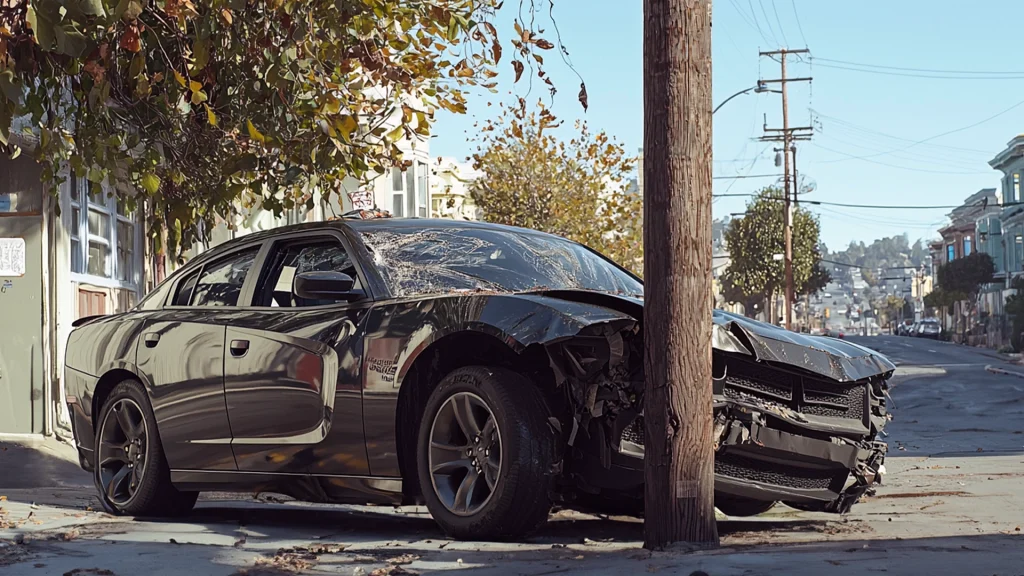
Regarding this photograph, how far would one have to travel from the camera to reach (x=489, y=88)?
35.5 ft

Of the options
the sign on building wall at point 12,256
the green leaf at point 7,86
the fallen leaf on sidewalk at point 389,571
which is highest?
the green leaf at point 7,86

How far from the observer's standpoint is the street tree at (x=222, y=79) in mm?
7590

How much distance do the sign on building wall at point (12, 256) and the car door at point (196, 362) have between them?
22.7 feet

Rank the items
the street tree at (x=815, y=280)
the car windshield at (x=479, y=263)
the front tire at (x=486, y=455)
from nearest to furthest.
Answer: the front tire at (x=486, y=455) < the car windshield at (x=479, y=263) < the street tree at (x=815, y=280)

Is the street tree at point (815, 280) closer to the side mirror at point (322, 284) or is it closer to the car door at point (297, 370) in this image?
the car door at point (297, 370)

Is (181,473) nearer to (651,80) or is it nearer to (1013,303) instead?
(651,80)

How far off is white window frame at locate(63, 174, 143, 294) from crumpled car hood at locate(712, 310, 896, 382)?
9.72 meters

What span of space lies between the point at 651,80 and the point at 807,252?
8132cm

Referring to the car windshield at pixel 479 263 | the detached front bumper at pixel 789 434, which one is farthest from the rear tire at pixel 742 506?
the car windshield at pixel 479 263

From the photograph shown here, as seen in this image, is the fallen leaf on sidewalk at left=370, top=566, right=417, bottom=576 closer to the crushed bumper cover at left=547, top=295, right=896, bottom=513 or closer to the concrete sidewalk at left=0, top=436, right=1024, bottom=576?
the concrete sidewalk at left=0, top=436, right=1024, bottom=576

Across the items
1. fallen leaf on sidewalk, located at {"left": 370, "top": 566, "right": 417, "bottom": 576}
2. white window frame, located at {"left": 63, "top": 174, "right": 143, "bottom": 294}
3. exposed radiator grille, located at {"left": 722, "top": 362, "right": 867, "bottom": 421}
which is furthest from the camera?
white window frame, located at {"left": 63, "top": 174, "right": 143, "bottom": 294}

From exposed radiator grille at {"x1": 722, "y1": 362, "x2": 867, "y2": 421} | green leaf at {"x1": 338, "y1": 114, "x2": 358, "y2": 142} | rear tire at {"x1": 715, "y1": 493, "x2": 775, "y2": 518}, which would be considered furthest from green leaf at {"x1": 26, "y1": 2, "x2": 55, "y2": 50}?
rear tire at {"x1": 715, "y1": 493, "x2": 775, "y2": 518}

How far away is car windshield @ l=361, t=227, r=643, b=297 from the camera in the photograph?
6.77 meters

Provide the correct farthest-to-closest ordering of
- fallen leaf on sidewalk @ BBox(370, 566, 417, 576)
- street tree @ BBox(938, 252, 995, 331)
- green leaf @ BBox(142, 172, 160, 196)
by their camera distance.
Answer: street tree @ BBox(938, 252, 995, 331), green leaf @ BBox(142, 172, 160, 196), fallen leaf on sidewalk @ BBox(370, 566, 417, 576)
